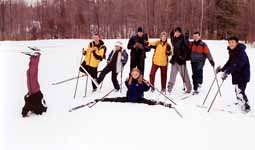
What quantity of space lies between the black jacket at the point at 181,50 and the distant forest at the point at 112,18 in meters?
22.2

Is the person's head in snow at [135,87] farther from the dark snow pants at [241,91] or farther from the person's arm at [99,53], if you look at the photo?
the dark snow pants at [241,91]

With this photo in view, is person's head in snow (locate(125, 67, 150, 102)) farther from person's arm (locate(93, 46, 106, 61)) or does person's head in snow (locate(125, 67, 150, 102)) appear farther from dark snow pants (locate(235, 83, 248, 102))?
dark snow pants (locate(235, 83, 248, 102))

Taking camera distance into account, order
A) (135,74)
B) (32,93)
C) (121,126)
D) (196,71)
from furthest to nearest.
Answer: (196,71) < (135,74) < (32,93) < (121,126)

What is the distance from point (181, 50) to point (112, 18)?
25.4 meters

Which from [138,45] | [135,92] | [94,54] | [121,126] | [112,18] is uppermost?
[112,18]

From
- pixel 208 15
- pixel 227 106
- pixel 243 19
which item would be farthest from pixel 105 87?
pixel 208 15

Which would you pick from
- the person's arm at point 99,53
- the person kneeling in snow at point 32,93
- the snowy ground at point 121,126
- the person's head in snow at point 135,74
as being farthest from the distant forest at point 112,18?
the person kneeling in snow at point 32,93

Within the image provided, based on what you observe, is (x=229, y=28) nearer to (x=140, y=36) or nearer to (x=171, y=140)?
(x=140, y=36)

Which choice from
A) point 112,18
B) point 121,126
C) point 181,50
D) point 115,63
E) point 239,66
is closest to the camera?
point 121,126

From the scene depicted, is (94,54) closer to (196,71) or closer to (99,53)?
(99,53)

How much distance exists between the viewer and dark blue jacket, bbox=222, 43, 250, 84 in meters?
6.88

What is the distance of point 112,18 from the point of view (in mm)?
33188

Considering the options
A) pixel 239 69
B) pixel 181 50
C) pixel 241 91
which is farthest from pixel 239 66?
pixel 181 50

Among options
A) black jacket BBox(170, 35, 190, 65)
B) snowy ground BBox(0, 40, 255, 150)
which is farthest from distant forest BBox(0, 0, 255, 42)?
snowy ground BBox(0, 40, 255, 150)
